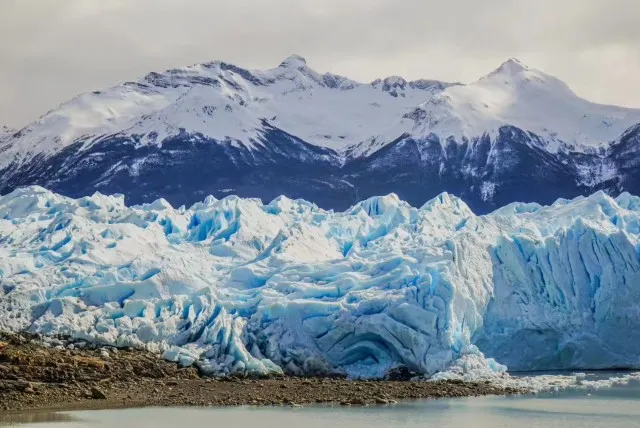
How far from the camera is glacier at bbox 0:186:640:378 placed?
A: 26125mm

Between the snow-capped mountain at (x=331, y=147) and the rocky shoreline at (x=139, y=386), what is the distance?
50027 millimetres

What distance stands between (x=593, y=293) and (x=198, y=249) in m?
11.9

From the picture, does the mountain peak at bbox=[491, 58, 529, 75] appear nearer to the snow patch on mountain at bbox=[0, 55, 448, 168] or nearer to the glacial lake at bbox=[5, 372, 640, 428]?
the snow patch on mountain at bbox=[0, 55, 448, 168]

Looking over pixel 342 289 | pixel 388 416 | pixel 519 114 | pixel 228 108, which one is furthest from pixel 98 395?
pixel 228 108

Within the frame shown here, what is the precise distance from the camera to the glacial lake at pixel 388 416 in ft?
64.0

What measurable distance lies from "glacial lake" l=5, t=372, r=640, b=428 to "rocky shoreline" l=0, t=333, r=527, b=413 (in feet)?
2.53

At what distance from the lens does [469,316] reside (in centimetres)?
2820

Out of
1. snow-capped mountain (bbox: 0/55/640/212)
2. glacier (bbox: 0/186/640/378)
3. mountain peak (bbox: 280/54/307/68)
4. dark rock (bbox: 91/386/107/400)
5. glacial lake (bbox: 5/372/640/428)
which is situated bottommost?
glacial lake (bbox: 5/372/640/428)

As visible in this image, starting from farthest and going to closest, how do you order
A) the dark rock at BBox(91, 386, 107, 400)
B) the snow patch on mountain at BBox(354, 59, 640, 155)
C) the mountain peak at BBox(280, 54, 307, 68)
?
1. the mountain peak at BBox(280, 54, 307, 68)
2. the snow patch on mountain at BBox(354, 59, 640, 155)
3. the dark rock at BBox(91, 386, 107, 400)

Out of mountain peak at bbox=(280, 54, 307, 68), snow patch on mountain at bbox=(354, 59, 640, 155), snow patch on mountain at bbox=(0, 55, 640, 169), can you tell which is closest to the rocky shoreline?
snow patch on mountain at bbox=(354, 59, 640, 155)

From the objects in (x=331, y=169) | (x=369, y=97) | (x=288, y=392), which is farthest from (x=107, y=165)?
(x=288, y=392)

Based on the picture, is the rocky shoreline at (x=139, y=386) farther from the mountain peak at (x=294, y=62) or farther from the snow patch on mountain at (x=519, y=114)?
the mountain peak at (x=294, y=62)

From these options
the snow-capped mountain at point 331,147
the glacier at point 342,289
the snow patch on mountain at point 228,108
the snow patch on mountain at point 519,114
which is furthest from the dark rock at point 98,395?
the snow patch on mountain at point 228,108

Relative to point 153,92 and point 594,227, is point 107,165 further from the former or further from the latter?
point 594,227
